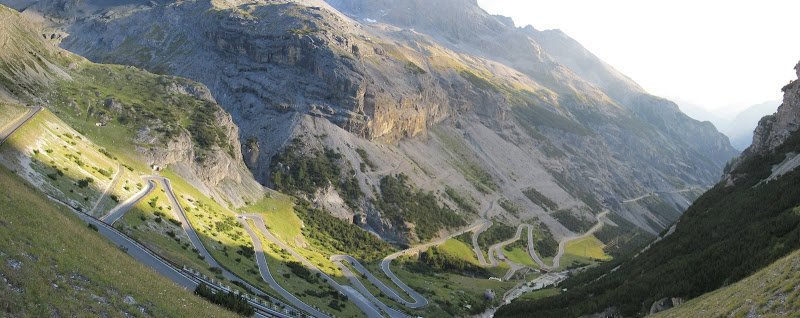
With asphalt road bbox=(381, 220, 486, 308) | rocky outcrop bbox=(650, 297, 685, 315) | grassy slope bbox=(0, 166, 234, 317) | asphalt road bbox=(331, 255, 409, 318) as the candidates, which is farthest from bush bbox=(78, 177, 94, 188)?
rocky outcrop bbox=(650, 297, 685, 315)

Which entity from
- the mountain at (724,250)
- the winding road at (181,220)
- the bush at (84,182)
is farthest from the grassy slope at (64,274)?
the mountain at (724,250)

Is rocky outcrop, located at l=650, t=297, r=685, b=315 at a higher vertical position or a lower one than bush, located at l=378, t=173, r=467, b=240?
higher

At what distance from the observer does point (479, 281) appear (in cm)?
10919

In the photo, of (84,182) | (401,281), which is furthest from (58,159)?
(401,281)

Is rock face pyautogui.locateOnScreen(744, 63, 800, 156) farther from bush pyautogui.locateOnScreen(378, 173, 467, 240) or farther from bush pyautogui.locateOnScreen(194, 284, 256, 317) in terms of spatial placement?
bush pyautogui.locateOnScreen(378, 173, 467, 240)

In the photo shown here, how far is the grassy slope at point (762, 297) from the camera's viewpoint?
19.3 m

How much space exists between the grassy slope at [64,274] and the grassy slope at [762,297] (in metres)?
29.0

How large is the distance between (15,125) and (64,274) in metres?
37.4

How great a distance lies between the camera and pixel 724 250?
36406 mm

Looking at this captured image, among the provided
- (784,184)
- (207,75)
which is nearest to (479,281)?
(784,184)

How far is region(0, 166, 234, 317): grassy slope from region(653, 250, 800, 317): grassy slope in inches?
1140

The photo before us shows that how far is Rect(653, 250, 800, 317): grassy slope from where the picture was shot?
19.3 meters

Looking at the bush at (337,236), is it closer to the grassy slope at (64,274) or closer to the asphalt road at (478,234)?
the asphalt road at (478,234)

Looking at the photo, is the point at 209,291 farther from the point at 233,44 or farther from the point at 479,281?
the point at 233,44
